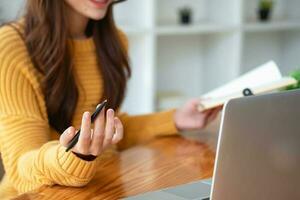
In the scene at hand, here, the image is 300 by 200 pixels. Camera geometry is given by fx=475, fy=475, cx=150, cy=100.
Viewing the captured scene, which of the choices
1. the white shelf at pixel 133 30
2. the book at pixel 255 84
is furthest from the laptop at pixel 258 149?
the white shelf at pixel 133 30

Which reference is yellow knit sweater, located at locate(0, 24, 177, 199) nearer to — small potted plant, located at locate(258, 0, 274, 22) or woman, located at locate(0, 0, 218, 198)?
woman, located at locate(0, 0, 218, 198)

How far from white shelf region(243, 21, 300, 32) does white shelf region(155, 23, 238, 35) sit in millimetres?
118

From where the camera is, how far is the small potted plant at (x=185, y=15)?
2617mm

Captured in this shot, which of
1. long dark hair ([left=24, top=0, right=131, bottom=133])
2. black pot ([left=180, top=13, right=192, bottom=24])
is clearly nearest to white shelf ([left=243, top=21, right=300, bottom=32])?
black pot ([left=180, top=13, right=192, bottom=24])

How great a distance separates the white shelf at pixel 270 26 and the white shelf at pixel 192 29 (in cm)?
12

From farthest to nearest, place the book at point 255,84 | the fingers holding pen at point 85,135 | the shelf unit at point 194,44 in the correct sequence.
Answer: the shelf unit at point 194,44
the book at point 255,84
the fingers holding pen at point 85,135

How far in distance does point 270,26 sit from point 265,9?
118 millimetres

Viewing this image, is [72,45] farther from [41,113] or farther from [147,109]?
[147,109]

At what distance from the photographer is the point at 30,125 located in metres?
1.04

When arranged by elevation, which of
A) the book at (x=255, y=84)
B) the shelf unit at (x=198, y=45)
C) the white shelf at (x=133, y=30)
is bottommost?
the shelf unit at (x=198, y=45)

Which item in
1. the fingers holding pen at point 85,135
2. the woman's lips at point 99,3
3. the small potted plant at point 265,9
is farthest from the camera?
the small potted plant at point 265,9

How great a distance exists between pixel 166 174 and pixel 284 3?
7.99 ft

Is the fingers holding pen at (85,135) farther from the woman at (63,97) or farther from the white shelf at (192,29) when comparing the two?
the white shelf at (192,29)

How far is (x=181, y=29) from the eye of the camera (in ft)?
8.21
